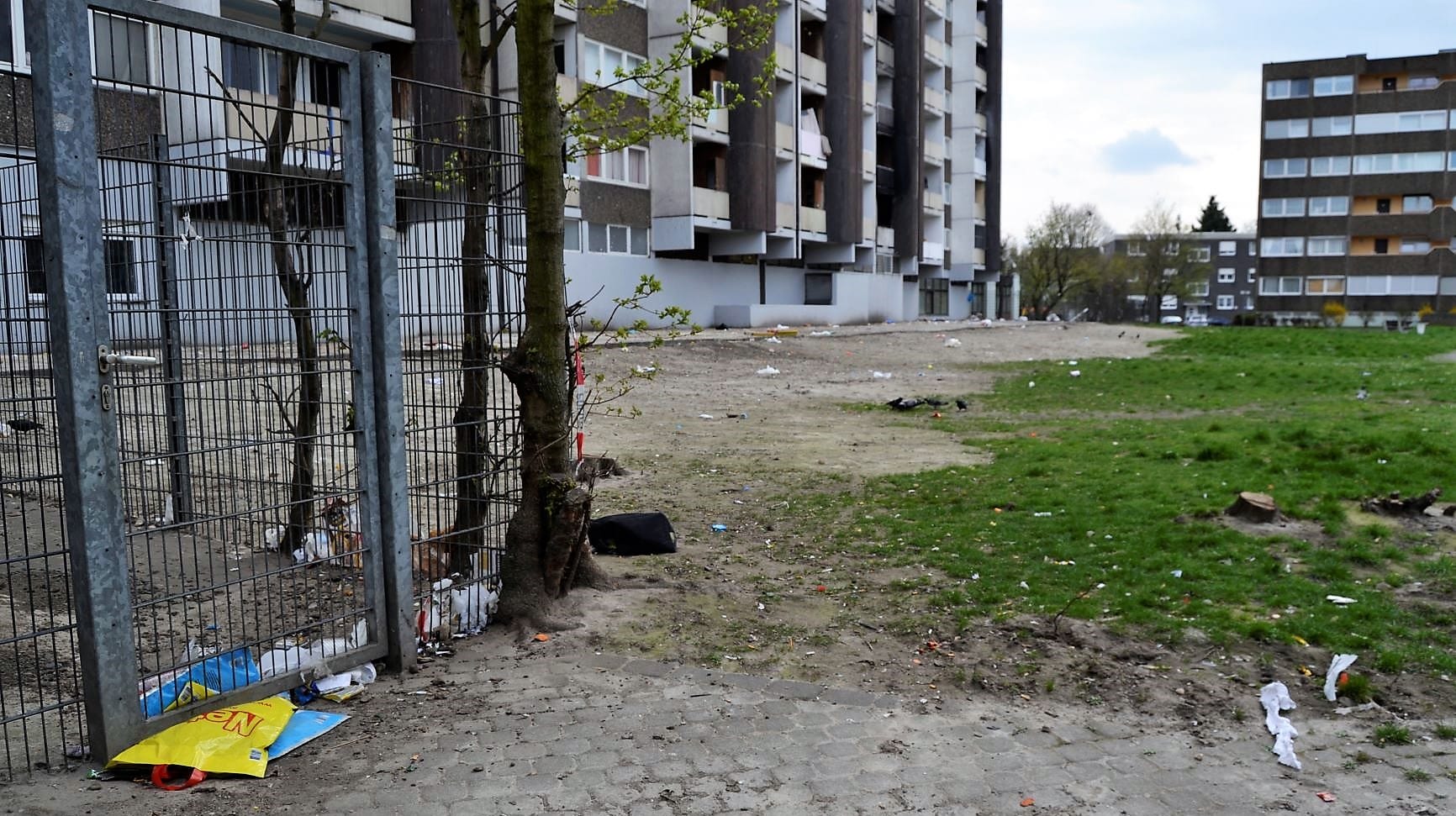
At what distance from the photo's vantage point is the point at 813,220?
4178 centimetres

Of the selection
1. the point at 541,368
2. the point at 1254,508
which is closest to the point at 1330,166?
the point at 1254,508

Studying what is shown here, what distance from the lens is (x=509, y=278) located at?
586cm

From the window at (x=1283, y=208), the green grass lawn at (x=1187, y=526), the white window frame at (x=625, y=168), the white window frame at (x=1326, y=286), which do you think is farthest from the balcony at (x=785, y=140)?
the white window frame at (x=1326, y=286)

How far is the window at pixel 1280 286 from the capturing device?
75.0 meters

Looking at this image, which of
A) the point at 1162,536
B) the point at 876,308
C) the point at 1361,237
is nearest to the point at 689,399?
the point at 1162,536

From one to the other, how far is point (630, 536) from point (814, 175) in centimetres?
3740

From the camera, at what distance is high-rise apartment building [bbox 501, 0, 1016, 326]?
32.6m

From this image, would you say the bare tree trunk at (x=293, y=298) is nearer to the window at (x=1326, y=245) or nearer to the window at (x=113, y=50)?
the window at (x=113, y=50)

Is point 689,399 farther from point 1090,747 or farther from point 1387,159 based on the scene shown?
point 1387,159

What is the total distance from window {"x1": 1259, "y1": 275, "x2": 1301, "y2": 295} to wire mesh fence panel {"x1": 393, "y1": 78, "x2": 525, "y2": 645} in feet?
261

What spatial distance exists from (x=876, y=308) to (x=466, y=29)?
4023cm

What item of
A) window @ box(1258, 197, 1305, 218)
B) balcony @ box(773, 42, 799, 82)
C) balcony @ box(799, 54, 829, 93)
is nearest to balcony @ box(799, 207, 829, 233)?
balcony @ box(799, 54, 829, 93)

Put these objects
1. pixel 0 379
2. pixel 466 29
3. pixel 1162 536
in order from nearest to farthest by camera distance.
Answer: pixel 0 379 → pixel 466 29 → pixel 1162 536

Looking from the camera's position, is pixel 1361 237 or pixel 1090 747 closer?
pixel 1090 747
